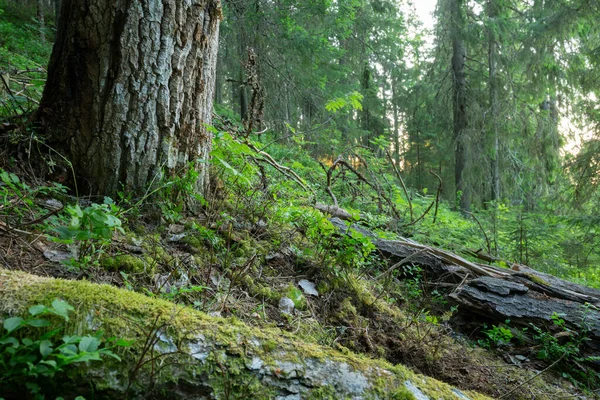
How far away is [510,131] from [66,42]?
12.6m

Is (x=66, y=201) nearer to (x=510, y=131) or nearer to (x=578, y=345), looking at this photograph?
(x=578, y=345)

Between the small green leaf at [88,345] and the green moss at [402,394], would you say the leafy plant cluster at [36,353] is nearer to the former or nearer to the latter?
the small green leaf at [88,345]

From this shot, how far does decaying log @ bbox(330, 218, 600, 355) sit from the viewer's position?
3.17 meters

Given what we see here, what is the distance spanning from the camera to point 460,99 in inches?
497

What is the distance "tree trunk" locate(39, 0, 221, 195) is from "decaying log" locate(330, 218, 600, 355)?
1617 millimetres

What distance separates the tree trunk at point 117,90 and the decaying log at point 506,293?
63.7 inches

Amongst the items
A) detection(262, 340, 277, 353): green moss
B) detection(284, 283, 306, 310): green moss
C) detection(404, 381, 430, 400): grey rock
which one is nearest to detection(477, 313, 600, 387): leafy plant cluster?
detection(284, 283, 306, 310): green moss

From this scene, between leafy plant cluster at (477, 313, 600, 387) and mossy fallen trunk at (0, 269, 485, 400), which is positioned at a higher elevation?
mossy fallen trunk at (0, 269, 485, 400)

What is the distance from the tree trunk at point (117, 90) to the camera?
2.52 m

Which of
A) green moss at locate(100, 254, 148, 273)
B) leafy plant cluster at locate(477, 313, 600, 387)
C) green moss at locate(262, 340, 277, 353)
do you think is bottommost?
leafy plant cluster at locate(477, 313, 600, 387)

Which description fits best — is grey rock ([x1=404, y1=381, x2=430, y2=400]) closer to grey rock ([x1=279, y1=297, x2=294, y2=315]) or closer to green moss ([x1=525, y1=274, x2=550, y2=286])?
grey rock ([x1=279, y1=297, x2=294, y2=315])

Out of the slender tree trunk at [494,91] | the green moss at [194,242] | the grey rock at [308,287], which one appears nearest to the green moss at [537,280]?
the grey rock at [308,287]

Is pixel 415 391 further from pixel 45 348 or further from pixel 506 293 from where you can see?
pixel 506 293

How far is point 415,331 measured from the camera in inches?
110
